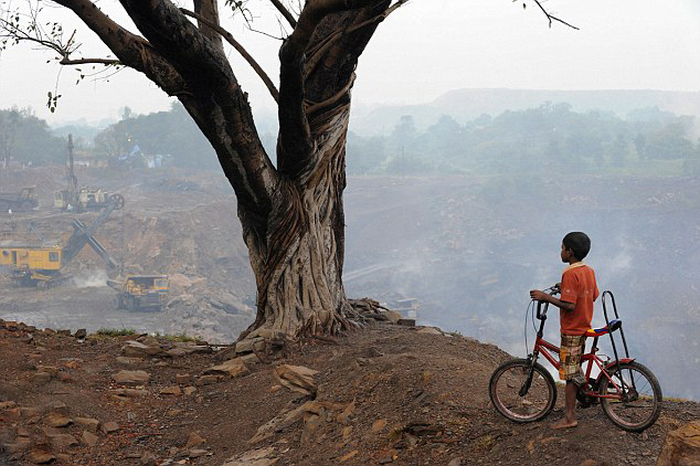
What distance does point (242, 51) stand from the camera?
7.15 metres

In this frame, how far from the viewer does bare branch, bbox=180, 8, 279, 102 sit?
6883 millimetres

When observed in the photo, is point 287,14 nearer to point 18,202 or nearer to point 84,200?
point 84,200

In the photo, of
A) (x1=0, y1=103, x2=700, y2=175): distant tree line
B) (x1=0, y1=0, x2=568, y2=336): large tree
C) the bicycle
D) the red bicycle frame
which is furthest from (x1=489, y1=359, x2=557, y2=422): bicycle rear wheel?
(x1=0, y1=103, x2=700, y2=175): distant tree line

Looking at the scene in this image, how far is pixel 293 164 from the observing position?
24.8 feet

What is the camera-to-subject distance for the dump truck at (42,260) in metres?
43.1

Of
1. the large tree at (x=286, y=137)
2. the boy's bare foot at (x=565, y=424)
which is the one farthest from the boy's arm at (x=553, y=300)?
the large tree at (x=286, y=137)

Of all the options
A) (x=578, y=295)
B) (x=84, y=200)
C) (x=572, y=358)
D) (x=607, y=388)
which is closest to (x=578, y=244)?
(x=578, y=295)

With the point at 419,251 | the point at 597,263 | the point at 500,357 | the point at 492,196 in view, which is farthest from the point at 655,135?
the point at 500,357

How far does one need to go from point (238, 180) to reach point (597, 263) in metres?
65.9

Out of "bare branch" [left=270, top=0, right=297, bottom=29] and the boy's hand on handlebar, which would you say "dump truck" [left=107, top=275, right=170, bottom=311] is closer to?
"bare branch" [left=270, top=0, right=297, bottom=29]

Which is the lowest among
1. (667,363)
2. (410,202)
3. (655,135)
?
(667,363)

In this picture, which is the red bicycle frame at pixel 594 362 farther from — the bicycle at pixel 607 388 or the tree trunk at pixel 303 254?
the tree trunk at pixel 303 254

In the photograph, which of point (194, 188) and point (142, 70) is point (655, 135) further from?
point (142, 70)

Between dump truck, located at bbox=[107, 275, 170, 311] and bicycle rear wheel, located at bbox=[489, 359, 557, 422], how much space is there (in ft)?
126
